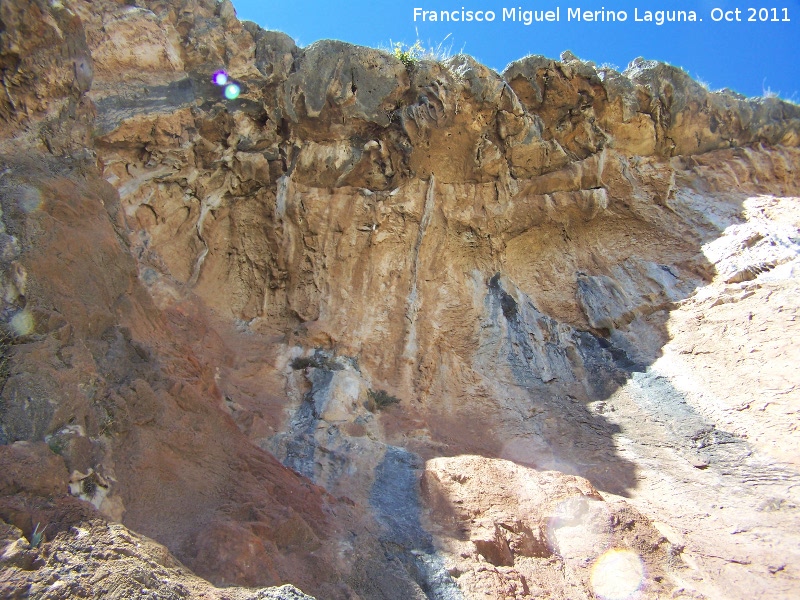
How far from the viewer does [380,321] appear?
27.0 feet

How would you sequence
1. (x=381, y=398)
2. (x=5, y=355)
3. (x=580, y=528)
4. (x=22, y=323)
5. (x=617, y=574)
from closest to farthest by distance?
1. (x=5, y=355)
2. (x=22, y=323)
3. (x=617, y=574)
4. (x=580, y=528)
5. (x=381, y=398)

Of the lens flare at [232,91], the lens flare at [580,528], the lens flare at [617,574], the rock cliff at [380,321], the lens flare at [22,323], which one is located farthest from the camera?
the lens flare at [232,91]

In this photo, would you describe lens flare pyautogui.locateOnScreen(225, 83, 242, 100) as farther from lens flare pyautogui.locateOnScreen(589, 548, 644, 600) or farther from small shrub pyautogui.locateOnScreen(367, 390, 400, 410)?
lens flare pyautogui.locateOnScreen(589, 548, 644, 600)

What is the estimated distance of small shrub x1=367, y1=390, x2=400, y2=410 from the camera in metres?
7.14

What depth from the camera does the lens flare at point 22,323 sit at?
138 inches

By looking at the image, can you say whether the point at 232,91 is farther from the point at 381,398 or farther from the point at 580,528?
the point at 580,528

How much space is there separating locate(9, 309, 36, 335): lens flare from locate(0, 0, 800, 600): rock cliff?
0.02 m

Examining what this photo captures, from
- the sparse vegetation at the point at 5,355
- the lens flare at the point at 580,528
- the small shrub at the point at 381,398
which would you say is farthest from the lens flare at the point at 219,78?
the lens flare at the point at 580,528

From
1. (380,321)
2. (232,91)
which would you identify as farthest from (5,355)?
(232,91)

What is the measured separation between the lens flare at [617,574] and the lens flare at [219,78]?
25.2ft

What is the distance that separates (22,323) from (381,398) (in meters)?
4.37

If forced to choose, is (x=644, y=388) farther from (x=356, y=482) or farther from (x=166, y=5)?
(x=166, y=5)

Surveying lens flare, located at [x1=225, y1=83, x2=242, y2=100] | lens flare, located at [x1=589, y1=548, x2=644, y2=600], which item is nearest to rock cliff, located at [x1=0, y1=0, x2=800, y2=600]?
lens flare, located at [x1=589, y1=548, x2=644, y2=600]

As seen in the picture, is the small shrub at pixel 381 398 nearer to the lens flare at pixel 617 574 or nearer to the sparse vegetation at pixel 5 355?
the lens flare at pixel 617 574
